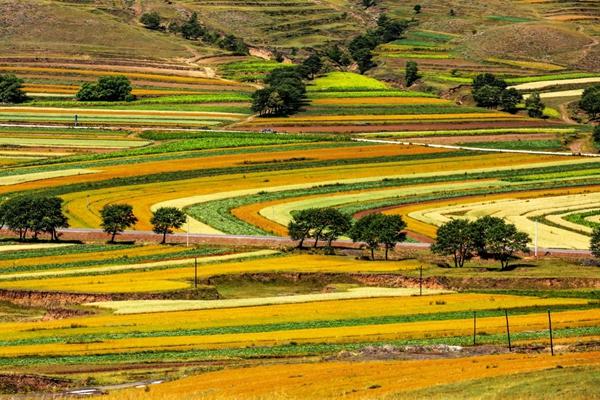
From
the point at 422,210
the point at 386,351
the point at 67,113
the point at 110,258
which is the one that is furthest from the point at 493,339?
the point at 67,113

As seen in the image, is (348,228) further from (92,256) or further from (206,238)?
(92,256)

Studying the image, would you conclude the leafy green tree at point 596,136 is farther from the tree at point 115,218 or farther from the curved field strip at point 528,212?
the tree at point 115,218

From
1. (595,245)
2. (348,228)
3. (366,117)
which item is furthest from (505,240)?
(366,117)

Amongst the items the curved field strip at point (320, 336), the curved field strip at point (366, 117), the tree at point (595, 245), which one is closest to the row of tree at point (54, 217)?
the tree at point (595, 245)

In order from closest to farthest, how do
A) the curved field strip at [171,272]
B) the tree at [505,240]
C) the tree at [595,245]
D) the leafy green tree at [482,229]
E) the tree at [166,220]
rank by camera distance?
the curved field strip at [171,272]
the tree at [595,245]
the tree at [505,240]
the leafy green tree at [482,229]
the tree at [166,220]

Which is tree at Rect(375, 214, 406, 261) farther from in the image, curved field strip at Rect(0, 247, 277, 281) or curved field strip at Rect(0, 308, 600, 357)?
curved field strip at Rect(0, 308, 600, 357)

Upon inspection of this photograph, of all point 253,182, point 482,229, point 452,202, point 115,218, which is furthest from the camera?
point 253,182

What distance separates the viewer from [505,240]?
108 metres

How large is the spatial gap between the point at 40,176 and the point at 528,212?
184ft

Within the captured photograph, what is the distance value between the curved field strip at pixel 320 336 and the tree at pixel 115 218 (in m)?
46.0

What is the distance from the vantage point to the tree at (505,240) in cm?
10719

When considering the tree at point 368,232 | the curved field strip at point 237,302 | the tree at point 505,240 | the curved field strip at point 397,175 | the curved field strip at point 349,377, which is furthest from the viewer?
the curved field strip at point 397,175

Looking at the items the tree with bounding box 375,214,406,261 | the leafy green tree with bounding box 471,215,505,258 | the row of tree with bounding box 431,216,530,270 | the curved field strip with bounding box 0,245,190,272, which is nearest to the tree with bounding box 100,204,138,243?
the curved field strip with bounding box 0,245,190,272

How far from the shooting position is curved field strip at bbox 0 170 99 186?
146625mm
